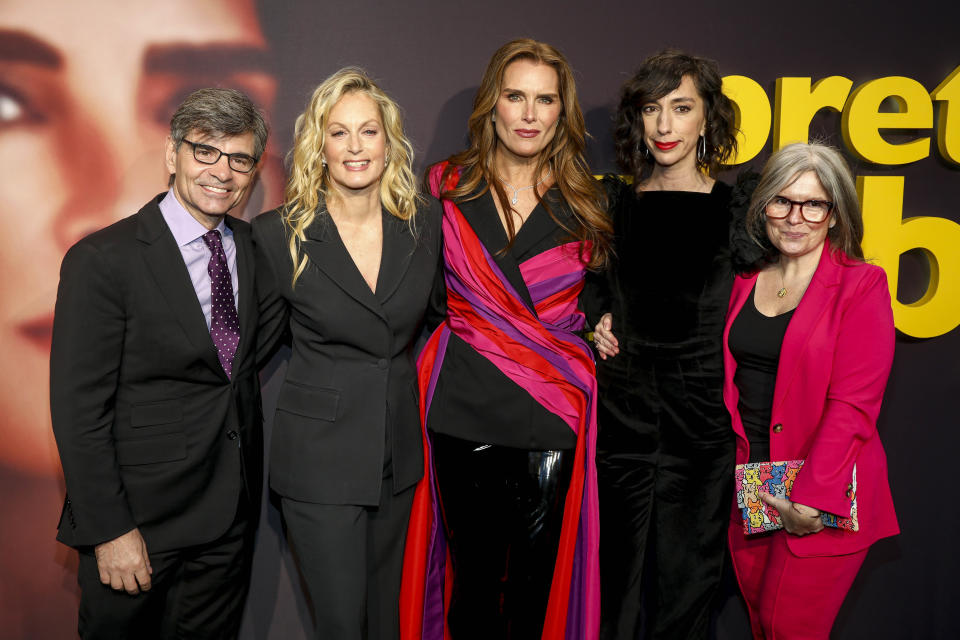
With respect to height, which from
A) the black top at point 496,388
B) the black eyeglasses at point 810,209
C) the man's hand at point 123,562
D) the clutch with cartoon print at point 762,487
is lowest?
the man's hand at point 123,562

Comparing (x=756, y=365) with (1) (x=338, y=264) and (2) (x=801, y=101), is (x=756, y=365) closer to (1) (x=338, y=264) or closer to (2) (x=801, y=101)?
(2) (x=801, y=101)

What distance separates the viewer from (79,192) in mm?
2604

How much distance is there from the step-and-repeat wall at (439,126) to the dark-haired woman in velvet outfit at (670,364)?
43cm

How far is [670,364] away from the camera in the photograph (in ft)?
8.18

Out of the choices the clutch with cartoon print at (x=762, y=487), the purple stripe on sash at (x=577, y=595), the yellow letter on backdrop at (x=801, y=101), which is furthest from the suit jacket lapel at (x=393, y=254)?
the yellow letter on backdrop at (x=801, y=101)

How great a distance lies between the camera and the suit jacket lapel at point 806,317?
2.24m

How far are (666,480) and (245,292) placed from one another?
→ 1542 millimetres

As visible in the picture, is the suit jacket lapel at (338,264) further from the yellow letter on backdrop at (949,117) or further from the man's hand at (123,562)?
the yellow letter on backdrop at (949,117)

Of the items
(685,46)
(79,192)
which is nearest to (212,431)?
(79,192)

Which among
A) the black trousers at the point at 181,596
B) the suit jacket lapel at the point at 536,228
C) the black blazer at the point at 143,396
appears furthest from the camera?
the suit jacket lapel at the point at 536,228

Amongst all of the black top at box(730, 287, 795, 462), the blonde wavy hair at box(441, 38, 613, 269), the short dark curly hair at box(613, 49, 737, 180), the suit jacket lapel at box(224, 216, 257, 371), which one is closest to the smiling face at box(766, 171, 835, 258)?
the black top at box(730, 287, 795, 462)

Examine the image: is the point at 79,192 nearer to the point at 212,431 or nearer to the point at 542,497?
the point at 212,431

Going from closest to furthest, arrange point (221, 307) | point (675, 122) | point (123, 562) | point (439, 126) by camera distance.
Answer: point (123, 562), point (221, 307), point (675, 122), point (439, 126)

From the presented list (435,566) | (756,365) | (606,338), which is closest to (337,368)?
(435,566)
